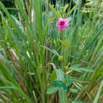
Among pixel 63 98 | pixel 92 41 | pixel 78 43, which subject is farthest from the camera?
pixel 78 43

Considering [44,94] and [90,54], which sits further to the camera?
[90,54]

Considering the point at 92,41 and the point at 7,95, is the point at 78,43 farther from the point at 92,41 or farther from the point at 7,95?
the point at 7,95

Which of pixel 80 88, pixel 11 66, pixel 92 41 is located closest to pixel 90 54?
pixel 92 41

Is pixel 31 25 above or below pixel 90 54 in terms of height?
above

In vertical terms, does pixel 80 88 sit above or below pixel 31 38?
below

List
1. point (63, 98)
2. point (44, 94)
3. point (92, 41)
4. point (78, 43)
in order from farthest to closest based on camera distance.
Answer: point (78, 43)
point (92, 41)
point (44, 94)
point (63, 98)

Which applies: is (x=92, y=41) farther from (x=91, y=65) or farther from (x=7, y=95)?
(x=7, y=95)

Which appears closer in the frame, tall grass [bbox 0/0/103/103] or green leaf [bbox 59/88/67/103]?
green leaf [bbox 59/88/67/103]

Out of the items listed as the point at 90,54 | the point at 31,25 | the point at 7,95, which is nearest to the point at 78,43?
the point at 90,54

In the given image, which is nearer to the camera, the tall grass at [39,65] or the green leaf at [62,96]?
the green leaf at [62,96]

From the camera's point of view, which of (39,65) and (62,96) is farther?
(39,65)
